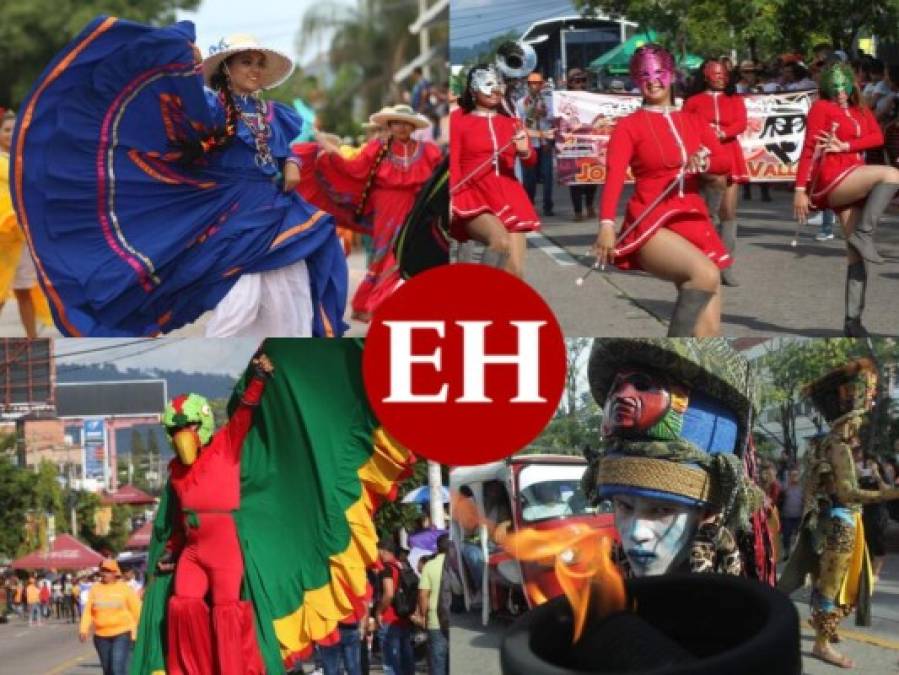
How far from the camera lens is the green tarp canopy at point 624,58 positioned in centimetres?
927

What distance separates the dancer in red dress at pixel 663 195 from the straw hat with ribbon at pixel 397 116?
5.76 ft

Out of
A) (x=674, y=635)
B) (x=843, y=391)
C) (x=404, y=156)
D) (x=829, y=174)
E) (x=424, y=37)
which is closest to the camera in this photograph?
(x=674, y=635)

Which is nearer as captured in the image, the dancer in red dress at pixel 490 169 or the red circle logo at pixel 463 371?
the red circle logo at pixel 463 371

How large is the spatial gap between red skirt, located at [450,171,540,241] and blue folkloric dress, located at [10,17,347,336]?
0.59m

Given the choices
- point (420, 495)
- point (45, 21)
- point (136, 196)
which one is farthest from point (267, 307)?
point (45, 21)

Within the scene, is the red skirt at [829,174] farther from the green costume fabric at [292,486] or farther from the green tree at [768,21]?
the green costume fabric at [292,486]

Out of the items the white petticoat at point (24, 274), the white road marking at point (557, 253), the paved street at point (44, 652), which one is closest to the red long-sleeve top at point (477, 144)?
the white road marking at point (557, 253)

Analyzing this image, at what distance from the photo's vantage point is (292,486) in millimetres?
9023

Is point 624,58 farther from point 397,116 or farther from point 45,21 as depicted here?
point 45,21

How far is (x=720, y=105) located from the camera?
945 centimetres

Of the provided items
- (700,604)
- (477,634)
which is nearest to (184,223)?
(477,634)

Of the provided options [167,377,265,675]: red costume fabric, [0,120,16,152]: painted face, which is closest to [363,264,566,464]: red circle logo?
[167,377,265,675]: red costume fabric

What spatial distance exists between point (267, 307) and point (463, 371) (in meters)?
0.73

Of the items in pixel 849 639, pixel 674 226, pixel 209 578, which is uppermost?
pixel 674 226
